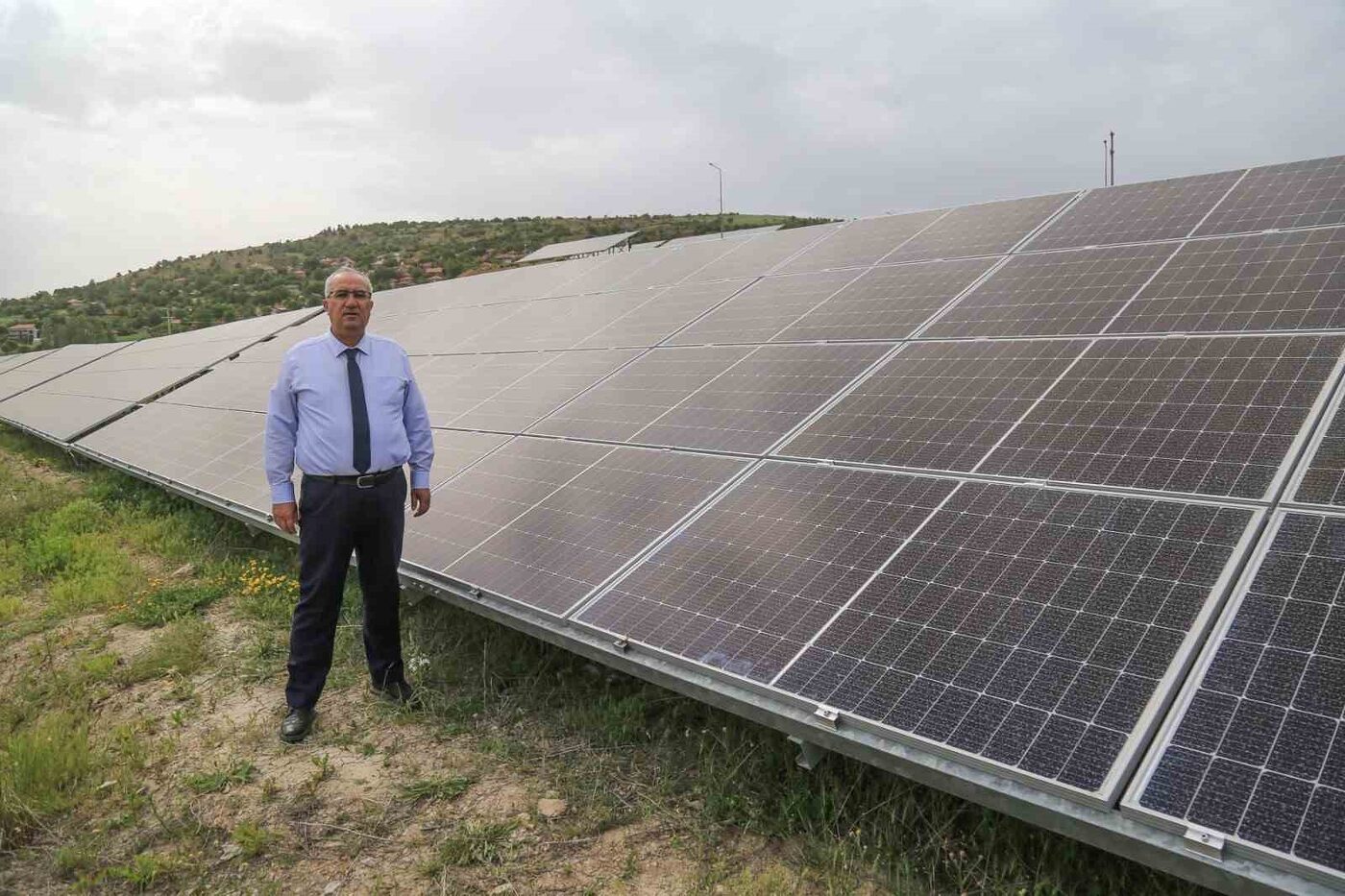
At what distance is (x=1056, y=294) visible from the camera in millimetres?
7457

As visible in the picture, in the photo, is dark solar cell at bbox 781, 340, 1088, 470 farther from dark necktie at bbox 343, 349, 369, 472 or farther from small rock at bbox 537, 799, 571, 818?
dark necktie at bbox 343, 349, 369, 472

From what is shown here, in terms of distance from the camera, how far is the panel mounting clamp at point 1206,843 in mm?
2872

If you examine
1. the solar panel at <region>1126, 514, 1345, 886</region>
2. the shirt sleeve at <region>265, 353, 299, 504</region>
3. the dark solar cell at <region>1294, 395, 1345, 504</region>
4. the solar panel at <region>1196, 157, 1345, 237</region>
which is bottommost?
the solar panel at <region>1126, 514, 1345, 886</region>

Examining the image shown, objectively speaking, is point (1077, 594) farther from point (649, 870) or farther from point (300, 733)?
point (300, 733)

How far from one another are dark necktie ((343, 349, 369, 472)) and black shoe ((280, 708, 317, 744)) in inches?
71.0

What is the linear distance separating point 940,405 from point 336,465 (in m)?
4.18

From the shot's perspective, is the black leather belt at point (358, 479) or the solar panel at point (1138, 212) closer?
the black leather belt at point (358, 479)

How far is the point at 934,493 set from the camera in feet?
17.0

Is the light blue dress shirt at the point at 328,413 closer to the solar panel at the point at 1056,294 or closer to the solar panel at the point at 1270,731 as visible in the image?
the solar panel at the point at 1056,294

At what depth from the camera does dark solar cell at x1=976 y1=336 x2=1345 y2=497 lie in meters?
4.68

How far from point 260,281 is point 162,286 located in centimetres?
1133

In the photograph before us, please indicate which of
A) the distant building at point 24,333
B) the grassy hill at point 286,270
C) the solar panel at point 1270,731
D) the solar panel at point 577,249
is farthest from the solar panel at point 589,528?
the distant building at point 24,333

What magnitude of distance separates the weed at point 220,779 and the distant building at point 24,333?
2435 inches

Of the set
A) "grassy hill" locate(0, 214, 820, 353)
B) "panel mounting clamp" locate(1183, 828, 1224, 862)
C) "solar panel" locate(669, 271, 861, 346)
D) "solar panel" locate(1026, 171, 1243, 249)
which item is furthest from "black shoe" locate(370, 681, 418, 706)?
"grassy hill" locate(0, 214, 820, 353)
